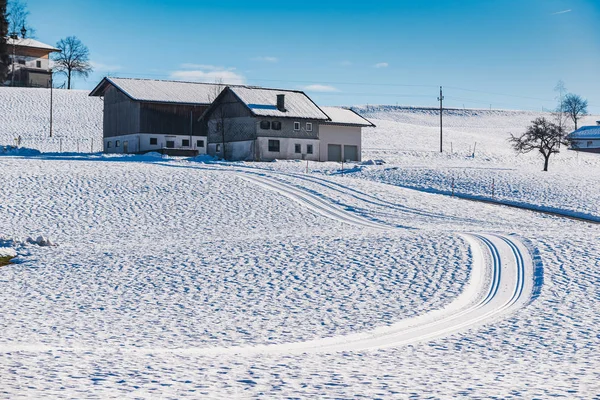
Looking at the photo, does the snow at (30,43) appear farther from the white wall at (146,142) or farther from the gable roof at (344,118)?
the gable roof at (344,118)

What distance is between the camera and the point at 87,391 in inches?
402

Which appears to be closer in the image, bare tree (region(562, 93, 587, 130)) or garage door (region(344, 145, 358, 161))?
garage door (region(344, 145, 358, 161))

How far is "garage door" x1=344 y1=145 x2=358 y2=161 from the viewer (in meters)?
75.9

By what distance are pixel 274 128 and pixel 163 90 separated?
14.6m

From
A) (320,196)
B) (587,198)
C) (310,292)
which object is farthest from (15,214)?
(587,198)

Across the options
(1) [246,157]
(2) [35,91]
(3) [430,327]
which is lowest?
(3) [430,327]

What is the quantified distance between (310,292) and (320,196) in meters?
22.3

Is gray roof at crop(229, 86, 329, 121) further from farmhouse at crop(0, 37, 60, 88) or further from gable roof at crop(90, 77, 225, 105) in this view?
farmhouse at crop(0, 37, 60, 88)

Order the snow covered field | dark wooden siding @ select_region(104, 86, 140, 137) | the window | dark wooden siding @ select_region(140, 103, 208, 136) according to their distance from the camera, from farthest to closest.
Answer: dark wooden siding @ select_region(104, 86, 140, 137), dark wooden siding @ select_region(140, 103, 208, 136), the window, the snow covered field

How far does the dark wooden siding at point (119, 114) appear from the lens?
7369 cm

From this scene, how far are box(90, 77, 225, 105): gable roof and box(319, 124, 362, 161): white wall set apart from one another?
12.5 metres

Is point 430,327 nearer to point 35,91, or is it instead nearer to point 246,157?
point 246,157

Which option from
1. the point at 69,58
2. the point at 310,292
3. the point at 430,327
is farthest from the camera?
the point at 69,58

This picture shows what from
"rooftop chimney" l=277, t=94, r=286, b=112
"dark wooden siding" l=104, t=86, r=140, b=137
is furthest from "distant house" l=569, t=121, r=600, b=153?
"dark wooden siding" l=104, t=86, r=140, b=137
